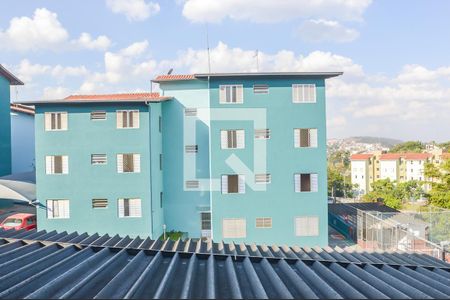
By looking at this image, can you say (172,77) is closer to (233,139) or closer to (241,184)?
(233,139)

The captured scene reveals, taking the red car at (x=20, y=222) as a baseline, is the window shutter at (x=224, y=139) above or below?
above

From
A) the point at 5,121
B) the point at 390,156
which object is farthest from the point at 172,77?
the point at 390,156

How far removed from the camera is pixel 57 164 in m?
16.8

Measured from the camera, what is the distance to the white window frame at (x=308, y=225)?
16953 millimetres

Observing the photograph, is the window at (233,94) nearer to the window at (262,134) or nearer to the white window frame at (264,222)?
the window at (262,134)

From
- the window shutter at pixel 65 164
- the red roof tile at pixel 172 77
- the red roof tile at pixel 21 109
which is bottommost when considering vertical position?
the window shutter at pixel 65 164

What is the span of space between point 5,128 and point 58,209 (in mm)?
10694

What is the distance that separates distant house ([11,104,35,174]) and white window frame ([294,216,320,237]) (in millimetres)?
21532

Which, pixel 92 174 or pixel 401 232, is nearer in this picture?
pixel 401 232

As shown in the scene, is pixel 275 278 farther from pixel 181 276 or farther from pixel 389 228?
pixel 389 228

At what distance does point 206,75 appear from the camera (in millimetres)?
16625

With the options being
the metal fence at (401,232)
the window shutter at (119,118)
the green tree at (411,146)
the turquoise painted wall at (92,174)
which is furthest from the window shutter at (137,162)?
the green tree at (411,146)

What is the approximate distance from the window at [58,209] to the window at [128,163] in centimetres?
328

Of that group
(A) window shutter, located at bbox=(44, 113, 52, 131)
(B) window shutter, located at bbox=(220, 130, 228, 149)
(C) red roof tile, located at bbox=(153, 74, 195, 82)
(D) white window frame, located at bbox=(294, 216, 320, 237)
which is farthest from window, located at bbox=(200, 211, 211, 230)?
(A) window shutter, located at bbox=(44, 113, 52, 131)
